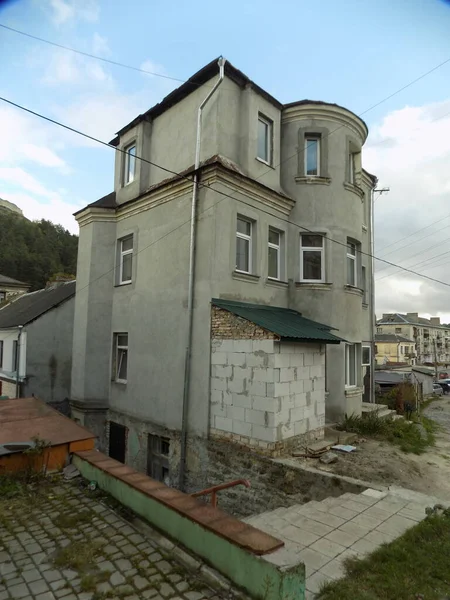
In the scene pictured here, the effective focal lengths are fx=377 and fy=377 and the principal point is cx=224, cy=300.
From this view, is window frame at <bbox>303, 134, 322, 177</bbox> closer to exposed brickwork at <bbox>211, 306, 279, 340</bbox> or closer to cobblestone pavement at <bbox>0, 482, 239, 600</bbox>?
exposed brickwork at <bbox>211, 306, 279, 340</bbox>

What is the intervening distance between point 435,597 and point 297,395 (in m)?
5.17

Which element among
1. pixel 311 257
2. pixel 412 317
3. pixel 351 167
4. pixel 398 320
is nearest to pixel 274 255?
pixel 311 257

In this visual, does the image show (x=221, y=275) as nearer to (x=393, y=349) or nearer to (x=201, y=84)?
(x=201, y=84)

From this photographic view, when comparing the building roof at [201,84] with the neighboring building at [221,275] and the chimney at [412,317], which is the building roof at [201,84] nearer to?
the neighboring building at [221,275]

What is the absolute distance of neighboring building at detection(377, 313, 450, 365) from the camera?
9700 centimetres

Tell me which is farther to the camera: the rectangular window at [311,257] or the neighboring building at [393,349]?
the neighboring building at [393,349]

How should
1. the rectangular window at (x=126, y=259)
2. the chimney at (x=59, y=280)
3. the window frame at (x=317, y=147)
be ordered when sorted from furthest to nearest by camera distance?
the chimney at (x=59, y=280)
the rectangular window at (x=126, y=259)
the window frame at (x=317, y=147)

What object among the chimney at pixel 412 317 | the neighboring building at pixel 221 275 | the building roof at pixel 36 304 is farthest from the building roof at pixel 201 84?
the chimney at pixel 412 317

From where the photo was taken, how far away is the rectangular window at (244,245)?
412 inches

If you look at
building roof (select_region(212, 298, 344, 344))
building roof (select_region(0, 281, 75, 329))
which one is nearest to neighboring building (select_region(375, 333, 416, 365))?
building roof (select_region(0, 281, 75, 329))

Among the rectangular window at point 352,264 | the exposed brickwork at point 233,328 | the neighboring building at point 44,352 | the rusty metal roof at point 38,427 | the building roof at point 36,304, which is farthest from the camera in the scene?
the building roof at point 36,304

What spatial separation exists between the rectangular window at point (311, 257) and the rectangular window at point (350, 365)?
8.23 feet

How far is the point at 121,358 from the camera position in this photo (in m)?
12.8

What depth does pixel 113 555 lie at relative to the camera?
A: 3900 mm
